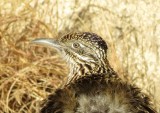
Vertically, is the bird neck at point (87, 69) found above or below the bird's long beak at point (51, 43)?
below

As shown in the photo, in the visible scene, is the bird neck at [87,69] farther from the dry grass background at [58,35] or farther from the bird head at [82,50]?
the dry grass background at [58,35]

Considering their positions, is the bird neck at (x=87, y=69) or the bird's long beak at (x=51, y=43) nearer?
the bird neck at (x=87, y=69)

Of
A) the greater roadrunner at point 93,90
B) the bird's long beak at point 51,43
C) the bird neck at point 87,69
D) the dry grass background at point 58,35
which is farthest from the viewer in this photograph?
the dry grass background at point 58,35

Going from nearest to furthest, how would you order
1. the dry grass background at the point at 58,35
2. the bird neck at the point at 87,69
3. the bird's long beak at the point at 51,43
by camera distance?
the bird neck at the point at 87,69 < the bird's long beak at the point at 51,43 < the dry grass background at the point at 58,35

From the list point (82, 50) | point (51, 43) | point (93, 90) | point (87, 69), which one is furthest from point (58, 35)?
point (93, 90)

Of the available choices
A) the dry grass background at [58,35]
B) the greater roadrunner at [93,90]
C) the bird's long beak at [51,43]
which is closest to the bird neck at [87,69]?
the greater roadrunner at [93,90]

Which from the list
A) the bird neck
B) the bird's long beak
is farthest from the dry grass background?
the bird neck
